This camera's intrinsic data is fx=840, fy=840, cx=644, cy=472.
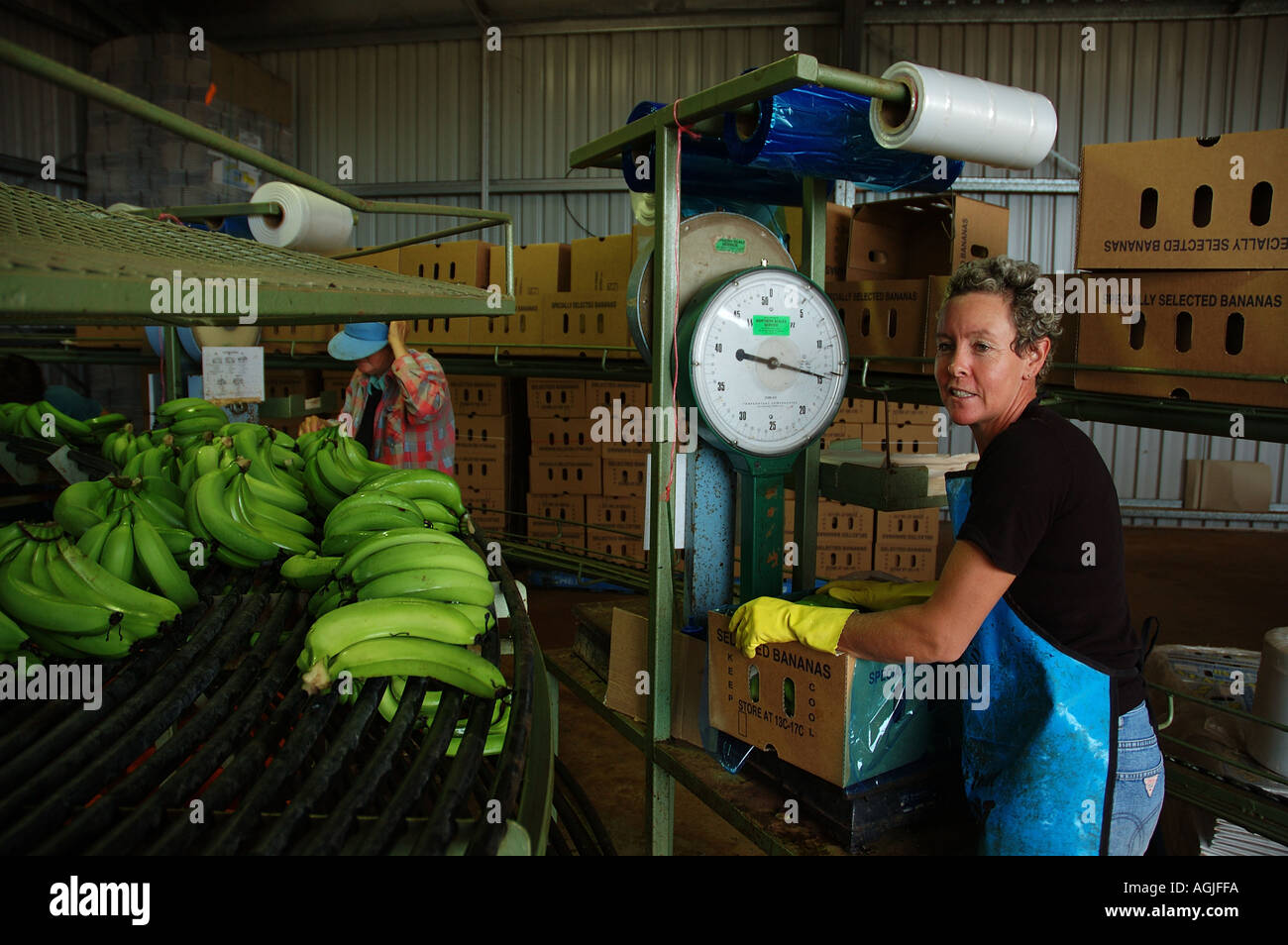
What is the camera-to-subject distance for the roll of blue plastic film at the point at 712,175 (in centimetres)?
228

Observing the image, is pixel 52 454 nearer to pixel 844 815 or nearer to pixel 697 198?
pixel 697 198

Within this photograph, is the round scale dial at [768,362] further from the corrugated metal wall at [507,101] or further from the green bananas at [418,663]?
the corrugated metal wall at [507,101]

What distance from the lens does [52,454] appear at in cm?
289

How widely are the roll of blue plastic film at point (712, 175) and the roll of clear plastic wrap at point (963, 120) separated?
0.60 m

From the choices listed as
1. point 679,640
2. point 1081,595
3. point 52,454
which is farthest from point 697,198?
point 52,454

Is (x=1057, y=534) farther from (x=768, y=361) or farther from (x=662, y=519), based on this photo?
(x=662, y=519)

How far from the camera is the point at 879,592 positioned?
1.95 m

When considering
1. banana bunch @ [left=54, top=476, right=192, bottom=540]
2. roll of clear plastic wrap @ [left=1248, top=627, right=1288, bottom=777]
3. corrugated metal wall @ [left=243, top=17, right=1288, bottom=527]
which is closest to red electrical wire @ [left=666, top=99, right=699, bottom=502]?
banana bunch @ [left=54, top=476, right=192, bottom=540]

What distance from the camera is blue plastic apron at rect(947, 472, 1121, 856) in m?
1.49

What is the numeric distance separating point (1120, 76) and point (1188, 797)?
7.85 m

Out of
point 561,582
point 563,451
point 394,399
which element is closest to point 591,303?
point 394,399

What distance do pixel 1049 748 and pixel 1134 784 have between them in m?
0.22

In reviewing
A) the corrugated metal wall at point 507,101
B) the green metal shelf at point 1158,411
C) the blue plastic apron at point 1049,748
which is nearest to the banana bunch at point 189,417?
the green metal shelf at point 1158,411

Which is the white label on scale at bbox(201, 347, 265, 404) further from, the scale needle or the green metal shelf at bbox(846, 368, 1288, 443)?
the green metal shelf at bbox(846, 368, 1288, 443)
